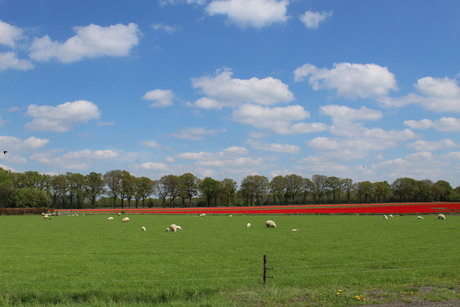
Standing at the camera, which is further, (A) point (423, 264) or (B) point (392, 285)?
(A) point (423, 264)

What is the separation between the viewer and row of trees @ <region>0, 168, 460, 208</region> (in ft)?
357

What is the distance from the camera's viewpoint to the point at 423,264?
47.7 feet

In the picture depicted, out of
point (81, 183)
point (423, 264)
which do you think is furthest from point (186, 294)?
point (81, 183)

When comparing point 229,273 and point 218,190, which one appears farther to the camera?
point 218,190

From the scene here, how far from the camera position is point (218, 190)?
11644 cm

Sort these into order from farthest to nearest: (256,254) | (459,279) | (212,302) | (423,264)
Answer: (256,254) → (423,264) → (459,279) → (212,302)

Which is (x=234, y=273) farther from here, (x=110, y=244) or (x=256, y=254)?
(x=110, y=244)

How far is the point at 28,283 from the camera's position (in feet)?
39.4

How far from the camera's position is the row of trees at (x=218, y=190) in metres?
109

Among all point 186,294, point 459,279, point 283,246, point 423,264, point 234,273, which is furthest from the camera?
point 283,246

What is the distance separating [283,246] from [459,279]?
9658 mm

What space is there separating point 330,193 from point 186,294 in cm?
11739

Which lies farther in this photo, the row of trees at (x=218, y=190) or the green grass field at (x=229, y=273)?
the row of trees at (x=218, y=190)

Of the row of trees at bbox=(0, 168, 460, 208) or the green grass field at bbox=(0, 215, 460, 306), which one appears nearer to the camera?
the green grass field at bbox=(0, 215, 460, 306)
